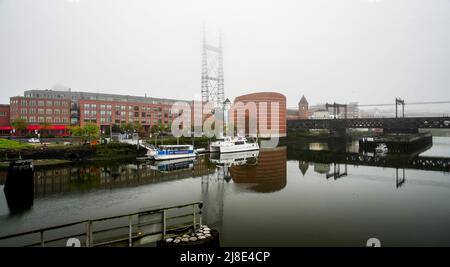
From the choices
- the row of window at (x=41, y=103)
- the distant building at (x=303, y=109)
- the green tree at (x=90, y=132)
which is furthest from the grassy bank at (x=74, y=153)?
the distant building at (x=303, y=109)

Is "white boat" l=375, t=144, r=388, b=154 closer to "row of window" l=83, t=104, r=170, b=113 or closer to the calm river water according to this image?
the calm river water

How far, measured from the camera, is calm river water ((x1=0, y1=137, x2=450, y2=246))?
55.2ft

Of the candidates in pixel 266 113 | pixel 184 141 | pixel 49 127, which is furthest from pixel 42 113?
pixel 266 113

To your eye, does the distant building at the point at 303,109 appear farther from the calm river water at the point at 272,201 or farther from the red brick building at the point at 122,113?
the calm river water at the point at 272,201

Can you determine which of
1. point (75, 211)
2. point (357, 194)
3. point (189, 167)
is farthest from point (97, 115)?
point (357, 194)

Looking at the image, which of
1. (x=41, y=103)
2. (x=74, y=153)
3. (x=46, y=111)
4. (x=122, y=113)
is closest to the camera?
(x=74, y=153)

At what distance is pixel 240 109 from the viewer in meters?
134

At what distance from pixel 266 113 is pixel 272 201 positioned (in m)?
110

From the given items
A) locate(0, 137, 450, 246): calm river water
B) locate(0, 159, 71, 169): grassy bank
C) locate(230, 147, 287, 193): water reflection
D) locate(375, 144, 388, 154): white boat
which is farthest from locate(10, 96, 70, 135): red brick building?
locate(375, 144, 388, 154): white boat

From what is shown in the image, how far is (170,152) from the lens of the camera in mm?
55656

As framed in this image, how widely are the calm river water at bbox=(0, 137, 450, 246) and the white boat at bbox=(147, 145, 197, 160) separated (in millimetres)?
11359

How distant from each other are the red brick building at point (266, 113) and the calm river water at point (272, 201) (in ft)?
272

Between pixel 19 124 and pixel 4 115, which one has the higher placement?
pixel 4 115

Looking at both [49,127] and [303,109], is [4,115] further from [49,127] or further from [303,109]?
[303,109]
